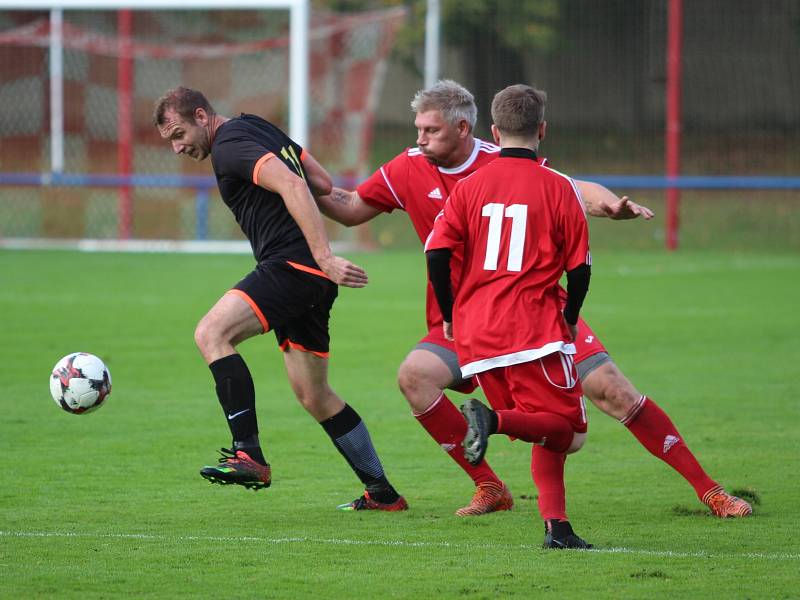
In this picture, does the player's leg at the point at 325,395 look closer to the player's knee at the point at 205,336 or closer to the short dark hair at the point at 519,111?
the player's knee at the point at 205,336

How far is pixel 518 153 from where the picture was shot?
17.3ft

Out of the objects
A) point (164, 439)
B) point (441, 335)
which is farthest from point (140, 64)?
point (441, 335)

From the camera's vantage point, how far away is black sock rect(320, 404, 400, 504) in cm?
625

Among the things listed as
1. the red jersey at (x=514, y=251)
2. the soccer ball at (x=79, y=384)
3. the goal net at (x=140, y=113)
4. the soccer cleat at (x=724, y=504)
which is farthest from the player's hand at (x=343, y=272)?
the goal net at (x=140, y=113)

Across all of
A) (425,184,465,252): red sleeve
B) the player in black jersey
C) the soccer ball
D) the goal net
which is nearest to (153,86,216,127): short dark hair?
the player in black jersey

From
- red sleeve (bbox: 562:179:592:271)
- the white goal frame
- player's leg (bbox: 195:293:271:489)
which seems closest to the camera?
red sleeve (bbox: 562:179:592:271)

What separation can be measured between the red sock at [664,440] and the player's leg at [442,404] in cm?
67

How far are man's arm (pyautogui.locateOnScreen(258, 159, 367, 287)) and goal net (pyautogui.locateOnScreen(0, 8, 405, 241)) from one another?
57.2 feet

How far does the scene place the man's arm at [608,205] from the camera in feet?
18.1

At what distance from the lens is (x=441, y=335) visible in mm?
6199

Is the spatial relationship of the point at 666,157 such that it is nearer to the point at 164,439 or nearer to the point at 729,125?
the point at 729,125

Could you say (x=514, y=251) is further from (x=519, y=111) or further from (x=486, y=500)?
(x=486, y=500)

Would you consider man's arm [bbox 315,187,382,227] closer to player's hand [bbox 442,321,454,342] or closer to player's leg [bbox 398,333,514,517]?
player's leg [bbox 398,333,514,517]

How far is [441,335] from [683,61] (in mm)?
21223
